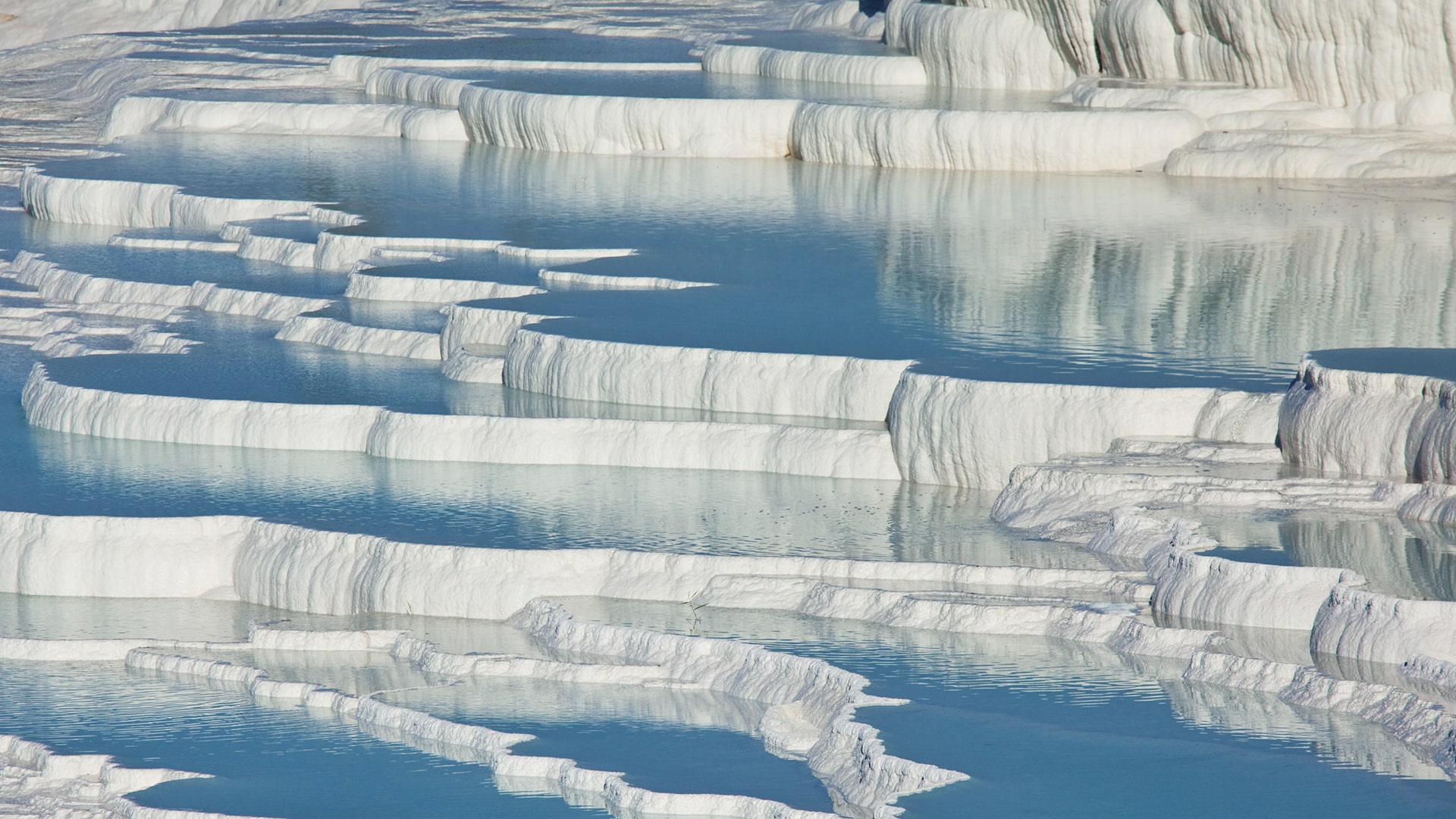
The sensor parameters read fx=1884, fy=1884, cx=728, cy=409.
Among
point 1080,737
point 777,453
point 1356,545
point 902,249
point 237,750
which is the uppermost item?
point 902,249

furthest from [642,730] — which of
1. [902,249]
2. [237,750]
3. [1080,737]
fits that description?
[902,249]

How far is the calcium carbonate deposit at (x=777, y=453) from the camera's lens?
30.1 ft

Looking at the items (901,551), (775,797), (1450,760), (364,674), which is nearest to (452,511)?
(364,674)

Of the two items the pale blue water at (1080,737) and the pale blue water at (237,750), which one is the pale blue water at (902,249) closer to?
the pale blue water at (1080,737)

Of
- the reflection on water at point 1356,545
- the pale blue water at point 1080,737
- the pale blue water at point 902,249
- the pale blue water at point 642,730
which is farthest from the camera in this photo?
the pale blue water at point 902,249

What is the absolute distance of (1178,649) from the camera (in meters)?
9.89

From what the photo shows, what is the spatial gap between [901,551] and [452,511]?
300 centimetres

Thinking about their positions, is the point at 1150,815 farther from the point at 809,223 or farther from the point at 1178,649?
the point at 809,223

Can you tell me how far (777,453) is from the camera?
43.7 feet

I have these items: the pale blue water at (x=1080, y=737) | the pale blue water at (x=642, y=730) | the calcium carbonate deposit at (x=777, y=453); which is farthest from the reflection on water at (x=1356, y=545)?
the pale blue water at (x=642, y=730)

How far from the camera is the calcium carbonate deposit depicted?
9.19 metres

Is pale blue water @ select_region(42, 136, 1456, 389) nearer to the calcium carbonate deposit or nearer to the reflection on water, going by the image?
the calcium carbonate deposit

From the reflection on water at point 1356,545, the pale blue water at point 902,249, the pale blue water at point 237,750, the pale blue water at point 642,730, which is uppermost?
the pale blue water at point 902,249

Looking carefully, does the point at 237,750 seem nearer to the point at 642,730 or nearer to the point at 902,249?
the point at 642,730
